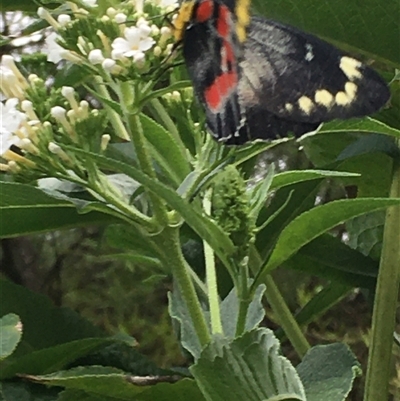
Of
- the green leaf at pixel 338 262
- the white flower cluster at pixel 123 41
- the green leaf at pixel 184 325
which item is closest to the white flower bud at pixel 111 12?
the white flower cluster at pixel 123 41

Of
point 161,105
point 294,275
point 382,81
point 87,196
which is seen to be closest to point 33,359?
point 87,196

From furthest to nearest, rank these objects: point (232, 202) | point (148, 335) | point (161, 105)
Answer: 1. point (148, 335)
2. point (161, 105)
3. point (232, 202)

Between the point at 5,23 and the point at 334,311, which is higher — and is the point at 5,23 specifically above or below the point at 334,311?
above

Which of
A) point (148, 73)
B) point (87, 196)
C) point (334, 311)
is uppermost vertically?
point (148, 73)

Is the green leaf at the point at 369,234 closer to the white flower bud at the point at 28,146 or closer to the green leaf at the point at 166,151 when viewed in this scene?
the green leaf at the point at 166,151

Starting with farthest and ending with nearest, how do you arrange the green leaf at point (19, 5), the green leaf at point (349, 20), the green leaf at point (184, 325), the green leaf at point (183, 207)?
the green leaf at point (19, 5), the green leaf at point (349, 20), the green leaf at point (184, 325), the green leaf at point (183, 207)

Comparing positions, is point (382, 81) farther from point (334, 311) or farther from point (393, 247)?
point (334, 311)

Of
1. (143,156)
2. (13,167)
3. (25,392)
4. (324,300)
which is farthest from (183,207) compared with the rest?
(324,300)

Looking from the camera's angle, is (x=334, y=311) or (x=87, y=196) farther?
(x=334, y=311)
